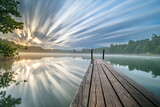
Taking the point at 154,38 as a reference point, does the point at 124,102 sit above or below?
below

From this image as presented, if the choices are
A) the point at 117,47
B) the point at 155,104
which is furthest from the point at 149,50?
the point at 155,104

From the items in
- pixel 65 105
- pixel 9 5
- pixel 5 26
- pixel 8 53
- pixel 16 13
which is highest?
pixel 9 5

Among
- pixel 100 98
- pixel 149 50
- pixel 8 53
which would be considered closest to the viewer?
pixel 100 98

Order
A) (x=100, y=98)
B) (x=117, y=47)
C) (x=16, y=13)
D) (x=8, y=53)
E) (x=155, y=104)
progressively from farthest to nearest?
1. (x=117, y=47)
2. (x=16, y=13)
3. (x=8, y=53)
4. (x=100, y=98)
5. (x=155, y=104)

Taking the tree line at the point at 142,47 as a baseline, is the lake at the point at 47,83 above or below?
below

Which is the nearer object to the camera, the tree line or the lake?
the lake

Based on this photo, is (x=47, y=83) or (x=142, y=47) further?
(x=142, y=47)

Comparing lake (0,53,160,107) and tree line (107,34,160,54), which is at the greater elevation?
tree line (107,34,160,54)

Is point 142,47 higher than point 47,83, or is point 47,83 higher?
point 142,47

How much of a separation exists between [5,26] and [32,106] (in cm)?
750

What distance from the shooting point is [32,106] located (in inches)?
136

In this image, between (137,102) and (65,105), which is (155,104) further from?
(65,105)

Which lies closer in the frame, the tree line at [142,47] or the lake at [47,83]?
the lake at [47,83]

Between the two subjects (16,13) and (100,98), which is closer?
(100,98)
